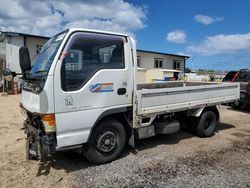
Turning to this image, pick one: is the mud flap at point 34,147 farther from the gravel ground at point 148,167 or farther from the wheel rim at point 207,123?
the wheel rim at point 207,123

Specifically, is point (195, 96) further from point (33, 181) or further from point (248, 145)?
point (33, 181)

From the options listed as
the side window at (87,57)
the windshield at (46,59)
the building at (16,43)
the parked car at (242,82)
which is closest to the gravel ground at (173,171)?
the side window at (87,57)

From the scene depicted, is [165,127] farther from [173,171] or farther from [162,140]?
[173,171]

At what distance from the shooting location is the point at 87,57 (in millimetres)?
4008

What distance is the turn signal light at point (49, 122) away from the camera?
11.8ft

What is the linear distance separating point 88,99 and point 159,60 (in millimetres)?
22600

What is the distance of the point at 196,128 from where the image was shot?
238 inches

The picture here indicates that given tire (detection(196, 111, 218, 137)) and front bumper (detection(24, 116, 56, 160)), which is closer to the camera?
front bumper (detection(24, 116, 56, 160))

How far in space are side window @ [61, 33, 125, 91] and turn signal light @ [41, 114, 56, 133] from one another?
18.9 inches

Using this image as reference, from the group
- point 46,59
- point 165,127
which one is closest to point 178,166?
point 165,127

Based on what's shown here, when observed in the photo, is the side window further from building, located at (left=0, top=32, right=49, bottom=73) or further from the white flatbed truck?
building, located at (left=0, top=32, right=49, bottom=73)

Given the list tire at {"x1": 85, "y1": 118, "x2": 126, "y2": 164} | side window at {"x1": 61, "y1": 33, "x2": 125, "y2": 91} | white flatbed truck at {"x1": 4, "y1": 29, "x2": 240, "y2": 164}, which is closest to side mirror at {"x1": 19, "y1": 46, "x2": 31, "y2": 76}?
white flatbed truck at {"x1": 4, "y1": 29, "x2": 240, "y2": 164}

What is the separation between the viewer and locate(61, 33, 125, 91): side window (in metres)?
3.78

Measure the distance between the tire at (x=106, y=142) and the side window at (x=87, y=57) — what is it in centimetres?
92
